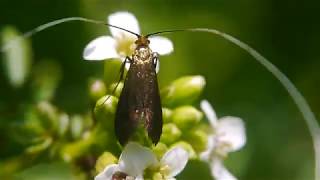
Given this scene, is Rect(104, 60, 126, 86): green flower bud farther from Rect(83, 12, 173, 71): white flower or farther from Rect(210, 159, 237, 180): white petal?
Rect(210, 159, 237, 180): white petal

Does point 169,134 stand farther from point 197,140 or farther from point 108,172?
point 108,172

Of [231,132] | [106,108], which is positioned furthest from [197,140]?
[106,108]

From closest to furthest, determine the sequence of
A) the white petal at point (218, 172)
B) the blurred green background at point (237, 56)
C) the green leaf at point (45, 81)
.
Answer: the white petal at point (218, 172), the green leaf at point (45, 81), the blurred green background at point (237, 56)

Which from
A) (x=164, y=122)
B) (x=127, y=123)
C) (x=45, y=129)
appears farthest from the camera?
(x=45, y=129)

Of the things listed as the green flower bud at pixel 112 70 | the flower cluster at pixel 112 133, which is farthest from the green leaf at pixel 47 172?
the green flower bud at pixel 112 70

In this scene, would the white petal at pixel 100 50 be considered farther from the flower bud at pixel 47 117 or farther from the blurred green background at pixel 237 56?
the blurred green background at pixel 237 56

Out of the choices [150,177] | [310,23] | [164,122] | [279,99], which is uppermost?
[310,23]

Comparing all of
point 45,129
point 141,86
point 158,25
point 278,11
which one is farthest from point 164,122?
point 278,11

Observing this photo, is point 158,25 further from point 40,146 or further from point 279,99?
point 40,146
